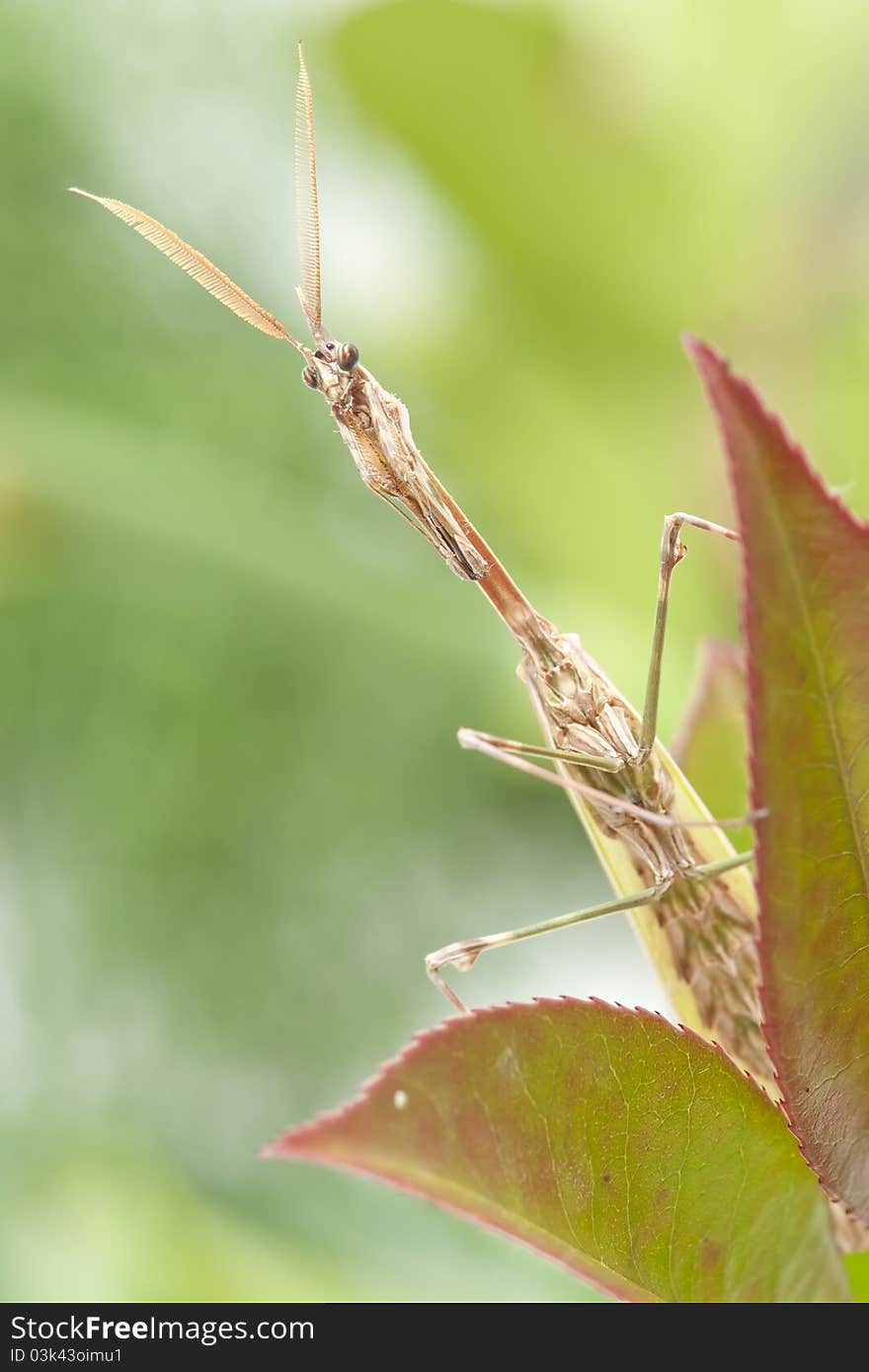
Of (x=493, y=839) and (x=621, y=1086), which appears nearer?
(x=621, y=1086)

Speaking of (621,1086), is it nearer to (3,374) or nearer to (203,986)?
(203,986)

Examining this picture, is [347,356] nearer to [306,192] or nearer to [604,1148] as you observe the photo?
[306,192]

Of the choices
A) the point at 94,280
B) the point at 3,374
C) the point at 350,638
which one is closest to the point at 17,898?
the point at 350,638

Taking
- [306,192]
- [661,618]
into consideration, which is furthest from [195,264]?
[661,618]

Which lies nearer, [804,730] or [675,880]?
[804,730]

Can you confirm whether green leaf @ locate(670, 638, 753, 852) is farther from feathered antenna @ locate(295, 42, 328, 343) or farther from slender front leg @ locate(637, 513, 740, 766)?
feathered antenna @ locate(295, 42, 328, 343)

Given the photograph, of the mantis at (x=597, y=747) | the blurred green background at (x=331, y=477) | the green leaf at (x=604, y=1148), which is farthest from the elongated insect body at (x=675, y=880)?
the blurred green background at (x=331, y=477)
